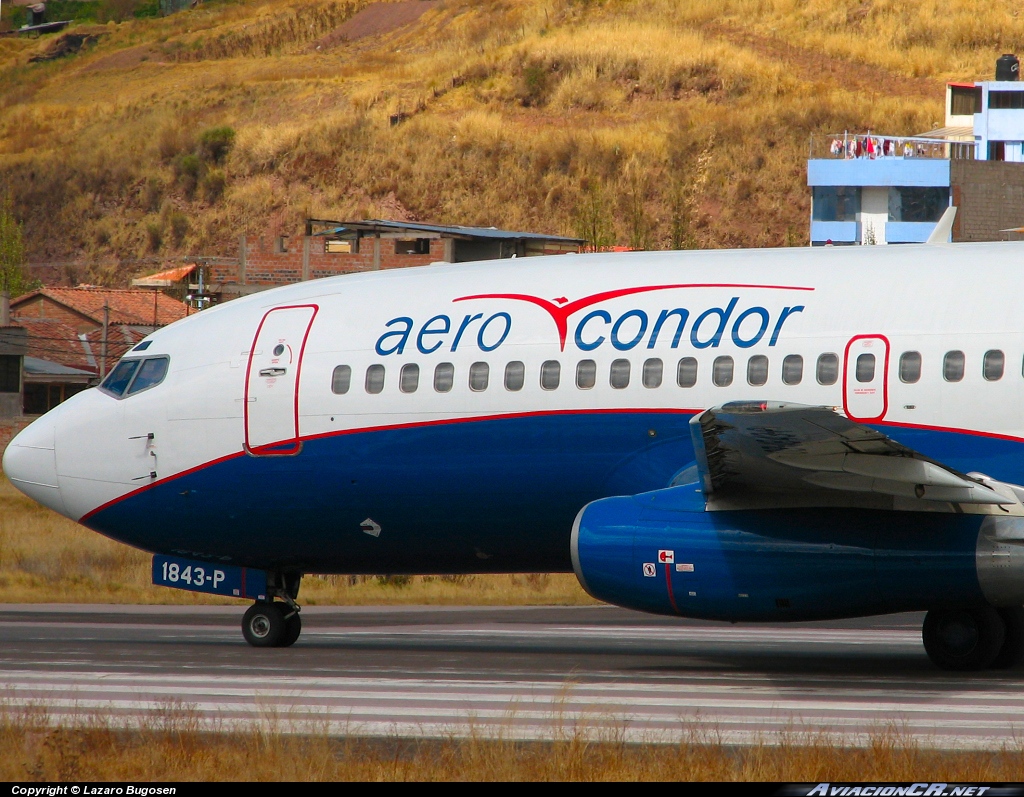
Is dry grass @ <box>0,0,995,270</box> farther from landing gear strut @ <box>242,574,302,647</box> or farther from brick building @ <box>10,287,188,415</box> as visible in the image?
landing gear strut @ <box>242,574,302,647</box>

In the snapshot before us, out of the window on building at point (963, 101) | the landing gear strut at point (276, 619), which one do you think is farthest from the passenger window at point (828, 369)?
the window on building at point (963, 101)

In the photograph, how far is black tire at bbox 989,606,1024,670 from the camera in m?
16.4

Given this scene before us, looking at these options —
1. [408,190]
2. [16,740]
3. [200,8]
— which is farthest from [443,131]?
[16,740]

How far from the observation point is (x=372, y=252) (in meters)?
61.1

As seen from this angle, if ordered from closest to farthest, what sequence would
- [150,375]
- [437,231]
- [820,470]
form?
[820,470], [150,375], [437,231]

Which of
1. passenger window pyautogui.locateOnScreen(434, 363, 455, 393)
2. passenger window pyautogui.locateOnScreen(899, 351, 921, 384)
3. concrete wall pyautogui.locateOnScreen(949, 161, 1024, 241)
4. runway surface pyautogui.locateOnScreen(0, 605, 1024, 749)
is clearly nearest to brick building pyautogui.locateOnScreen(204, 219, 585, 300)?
concrete wall pyautogui.locateOnScreen(949, 161, 1024, 241)

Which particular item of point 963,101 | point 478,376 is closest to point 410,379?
point 478,376

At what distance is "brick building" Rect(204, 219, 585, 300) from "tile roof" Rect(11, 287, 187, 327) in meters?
9.00

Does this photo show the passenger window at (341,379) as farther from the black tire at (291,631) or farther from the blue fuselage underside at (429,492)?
the black tire at (291,631)

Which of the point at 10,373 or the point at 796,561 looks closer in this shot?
the point at 796,561

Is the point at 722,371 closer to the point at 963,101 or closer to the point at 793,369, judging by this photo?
the point at 793,369

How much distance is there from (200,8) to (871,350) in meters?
172

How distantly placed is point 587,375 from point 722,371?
153cm

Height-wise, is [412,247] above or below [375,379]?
below
